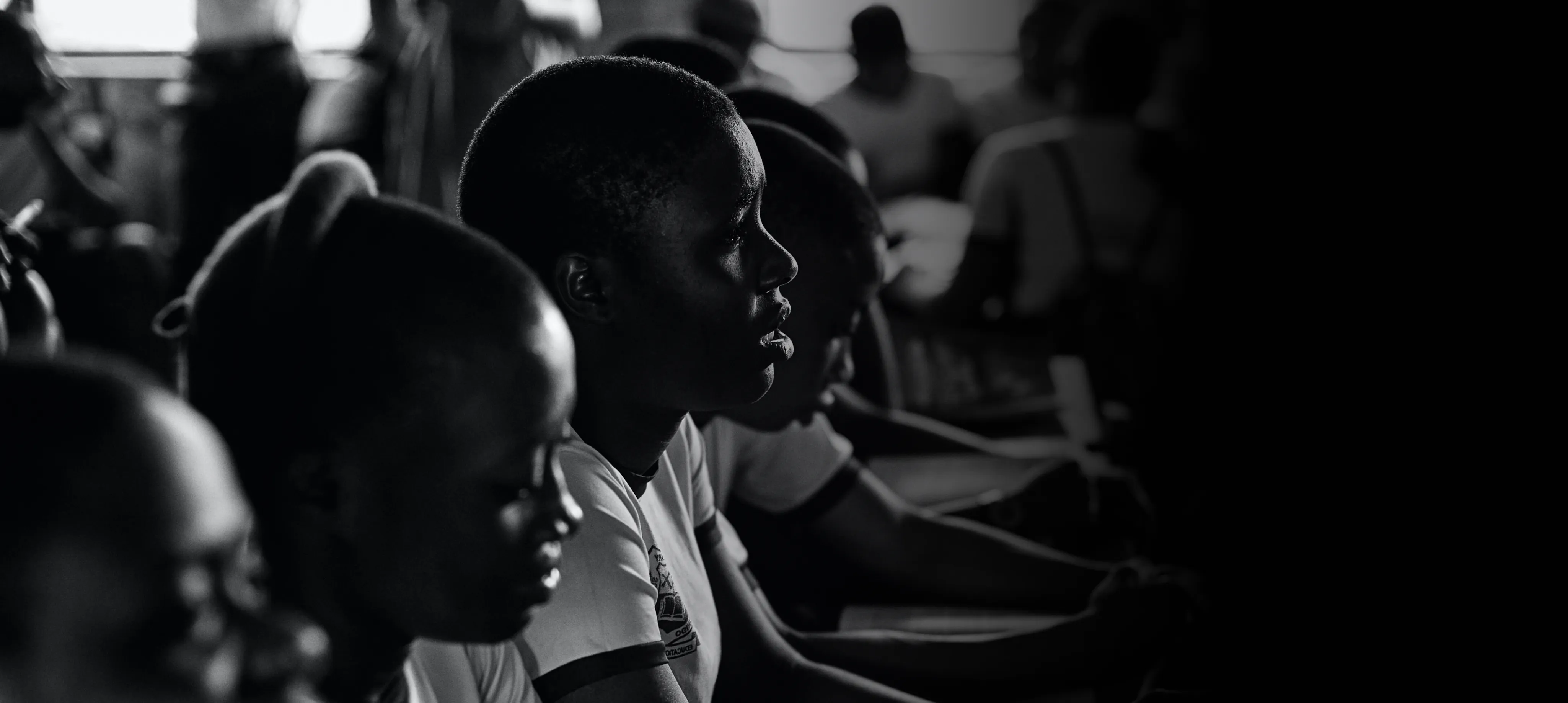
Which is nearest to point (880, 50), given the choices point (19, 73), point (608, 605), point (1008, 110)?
point (1008, 110)

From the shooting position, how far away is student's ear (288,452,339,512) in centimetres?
78

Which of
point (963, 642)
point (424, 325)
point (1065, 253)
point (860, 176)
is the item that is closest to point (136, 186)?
point (1065, 253)

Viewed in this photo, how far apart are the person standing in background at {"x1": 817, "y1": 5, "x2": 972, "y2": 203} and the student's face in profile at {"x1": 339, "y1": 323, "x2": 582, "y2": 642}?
4.45 meters

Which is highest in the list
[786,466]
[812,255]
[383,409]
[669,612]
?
[383,409]

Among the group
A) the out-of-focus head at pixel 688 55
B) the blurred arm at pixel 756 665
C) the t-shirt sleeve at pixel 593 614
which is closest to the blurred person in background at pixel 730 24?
the out-of-focus head at pixel 688 55

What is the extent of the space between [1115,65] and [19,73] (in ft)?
8.14

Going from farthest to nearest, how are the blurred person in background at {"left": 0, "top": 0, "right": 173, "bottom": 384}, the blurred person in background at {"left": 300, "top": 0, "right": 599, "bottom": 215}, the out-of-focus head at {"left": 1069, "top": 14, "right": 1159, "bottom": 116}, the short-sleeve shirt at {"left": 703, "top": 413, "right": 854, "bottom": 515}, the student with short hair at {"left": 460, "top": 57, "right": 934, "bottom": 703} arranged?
the out-of-focus head at {"left": 1069, "top": 14, "right": 1159, "bottom": 116}, the blurred person in background at {"left": 300, "top": 0, "right": 599, "bottom": 215}, the blurred person in background at {"left": 0, "top": 0, "right": 173, "bottom": 384}, the short-sleeve shirt at {"left": 703, "top": 413, "right": 854, "bottom": 515}, the student with short hair at {"left": 460, "top": 57, "right": 934, "bottom": 703}

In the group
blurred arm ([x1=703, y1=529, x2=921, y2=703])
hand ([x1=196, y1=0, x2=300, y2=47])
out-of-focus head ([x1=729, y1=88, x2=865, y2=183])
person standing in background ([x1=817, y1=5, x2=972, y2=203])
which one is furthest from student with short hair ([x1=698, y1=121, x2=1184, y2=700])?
Result: person standing in background ([x1=817, y1=5, x2=972, y2=203])

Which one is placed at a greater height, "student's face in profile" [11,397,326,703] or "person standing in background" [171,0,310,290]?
"student's face in profile" [11,397,326,703]

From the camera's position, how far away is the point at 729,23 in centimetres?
445

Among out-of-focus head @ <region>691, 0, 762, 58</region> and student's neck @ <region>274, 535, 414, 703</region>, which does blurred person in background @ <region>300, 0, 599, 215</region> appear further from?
student's neck @ <region>274, 535, 414, 703</region>

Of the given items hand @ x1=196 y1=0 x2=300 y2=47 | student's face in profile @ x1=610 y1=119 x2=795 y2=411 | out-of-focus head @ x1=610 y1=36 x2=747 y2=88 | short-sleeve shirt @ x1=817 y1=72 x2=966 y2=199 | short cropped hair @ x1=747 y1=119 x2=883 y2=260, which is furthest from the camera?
short-sleeve shirt @ x1=817 y1=72 x2=966 y2=199

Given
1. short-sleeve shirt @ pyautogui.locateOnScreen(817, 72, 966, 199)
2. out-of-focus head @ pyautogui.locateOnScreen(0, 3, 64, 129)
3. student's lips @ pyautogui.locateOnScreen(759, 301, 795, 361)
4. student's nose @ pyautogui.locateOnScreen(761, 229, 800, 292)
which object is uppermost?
student's nose @ pyautogui.locateOnScreen(761, 229, 800, 292)

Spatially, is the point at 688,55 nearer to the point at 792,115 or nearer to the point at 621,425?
the point at 792,115
